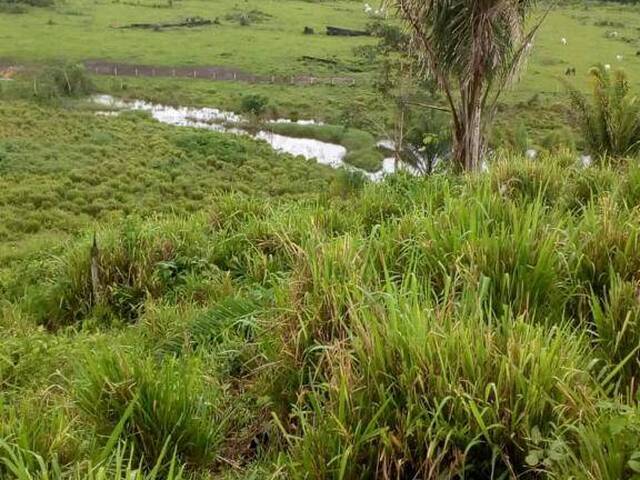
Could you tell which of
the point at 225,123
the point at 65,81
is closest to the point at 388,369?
the point at 225,123

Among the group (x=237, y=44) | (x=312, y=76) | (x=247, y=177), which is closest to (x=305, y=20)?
(x=237, y=44)

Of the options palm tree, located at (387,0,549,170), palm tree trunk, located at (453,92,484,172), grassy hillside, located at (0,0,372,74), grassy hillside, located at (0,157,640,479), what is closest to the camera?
grassy hillside, located at (0,157,640,479)

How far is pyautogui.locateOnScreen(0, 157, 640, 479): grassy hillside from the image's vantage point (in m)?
2.77

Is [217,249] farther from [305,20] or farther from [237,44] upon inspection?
[305,20]

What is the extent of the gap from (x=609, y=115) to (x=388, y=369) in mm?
13439

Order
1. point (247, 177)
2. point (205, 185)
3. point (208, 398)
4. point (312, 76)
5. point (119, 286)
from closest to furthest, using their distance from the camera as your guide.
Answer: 1. point (208, 398)
2. point (119, 286)
3. point (205, 185)
4. point (247, 177)
5. point (312, 76)

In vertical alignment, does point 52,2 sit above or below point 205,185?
above

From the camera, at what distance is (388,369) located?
3.05 meters

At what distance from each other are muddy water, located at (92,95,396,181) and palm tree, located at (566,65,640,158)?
17244mm

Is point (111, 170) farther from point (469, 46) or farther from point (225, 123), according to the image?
point (469, 46)

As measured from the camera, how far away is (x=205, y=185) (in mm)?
27219

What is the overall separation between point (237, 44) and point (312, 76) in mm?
12160

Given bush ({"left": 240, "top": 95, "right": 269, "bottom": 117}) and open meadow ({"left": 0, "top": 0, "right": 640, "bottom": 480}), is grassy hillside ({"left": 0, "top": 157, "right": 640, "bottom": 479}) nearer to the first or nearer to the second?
open meadow ({"left": 0, "top": 0, "right": 640, "bottom": 480})

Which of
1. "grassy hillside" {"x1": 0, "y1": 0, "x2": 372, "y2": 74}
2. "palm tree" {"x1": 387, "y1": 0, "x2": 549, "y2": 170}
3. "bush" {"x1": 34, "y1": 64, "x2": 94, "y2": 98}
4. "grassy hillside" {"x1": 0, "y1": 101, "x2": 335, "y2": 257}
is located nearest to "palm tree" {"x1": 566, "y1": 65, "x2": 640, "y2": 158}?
"palm tree" {"x1": 387, "y1": 0, "x2": 549, "y2": 170}
